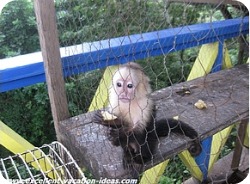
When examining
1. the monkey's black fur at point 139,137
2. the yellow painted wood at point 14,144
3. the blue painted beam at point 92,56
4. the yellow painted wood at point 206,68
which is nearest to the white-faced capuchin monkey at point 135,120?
the monkey's black fur at point 139,137

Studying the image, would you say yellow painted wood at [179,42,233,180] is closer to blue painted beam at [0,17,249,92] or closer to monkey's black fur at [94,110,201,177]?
blue painted beam at [0,17,249,92]

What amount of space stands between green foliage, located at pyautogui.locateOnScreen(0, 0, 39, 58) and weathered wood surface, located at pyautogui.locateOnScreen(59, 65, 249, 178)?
56.0 inches

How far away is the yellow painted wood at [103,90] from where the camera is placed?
4.36 feet

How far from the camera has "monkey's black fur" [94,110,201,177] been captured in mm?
973

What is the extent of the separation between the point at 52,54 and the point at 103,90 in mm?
330

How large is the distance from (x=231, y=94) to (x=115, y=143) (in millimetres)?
553

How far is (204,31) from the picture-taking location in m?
1.50

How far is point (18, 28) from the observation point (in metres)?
2.44

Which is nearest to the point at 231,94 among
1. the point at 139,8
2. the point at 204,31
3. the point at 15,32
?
the point at 204,31

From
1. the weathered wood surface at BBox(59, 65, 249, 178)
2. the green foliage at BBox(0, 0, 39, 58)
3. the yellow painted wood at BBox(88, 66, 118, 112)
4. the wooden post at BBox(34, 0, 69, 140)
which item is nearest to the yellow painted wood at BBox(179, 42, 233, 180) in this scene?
the weathered wood surface at BBox(59, 65, 249, 178)

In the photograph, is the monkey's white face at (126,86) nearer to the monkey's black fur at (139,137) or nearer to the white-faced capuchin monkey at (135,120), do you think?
the white-faced capuchin monkey at (135,120)

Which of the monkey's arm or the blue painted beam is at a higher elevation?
the blue painted beam

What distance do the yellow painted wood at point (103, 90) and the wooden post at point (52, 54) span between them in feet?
0.62

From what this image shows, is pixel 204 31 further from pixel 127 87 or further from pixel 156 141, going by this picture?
pixel 156 141
